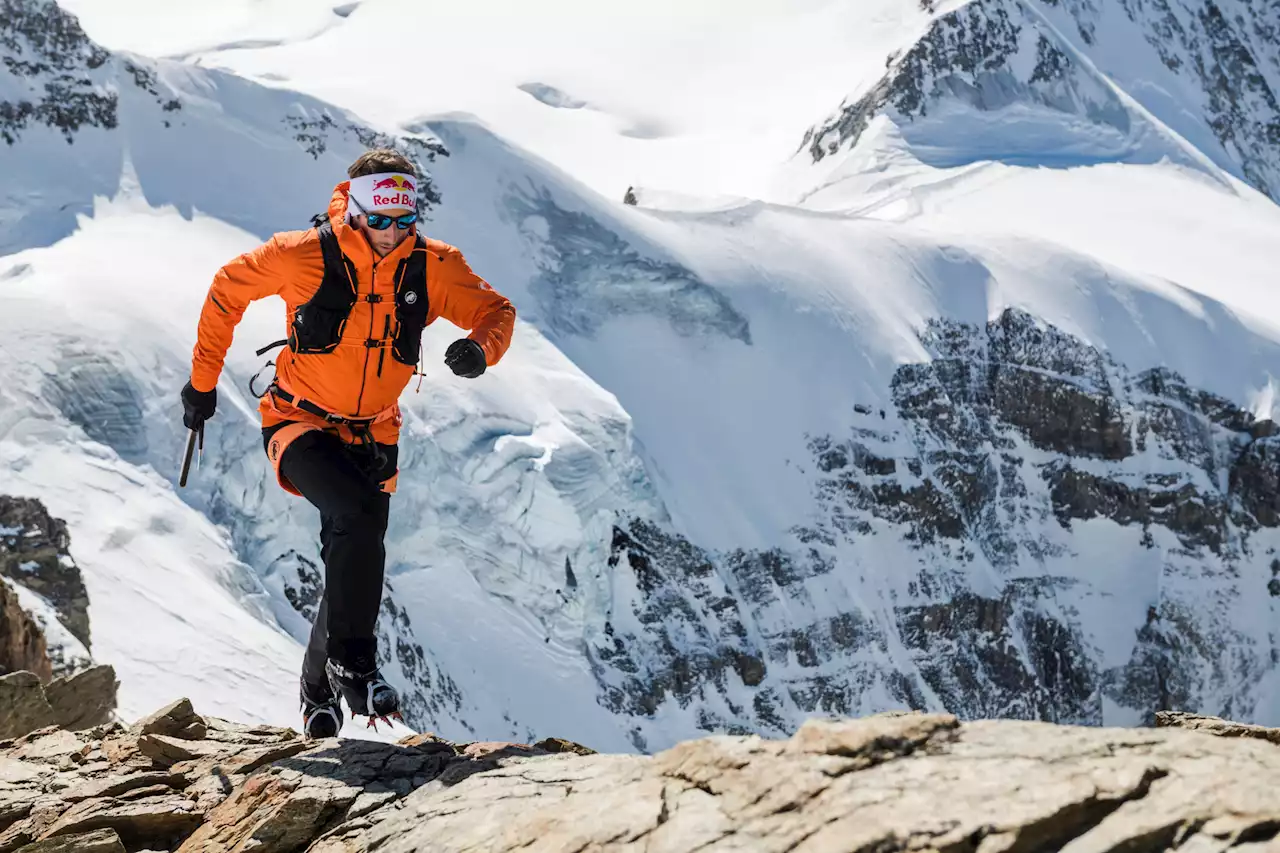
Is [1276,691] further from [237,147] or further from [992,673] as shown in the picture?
[237,147]

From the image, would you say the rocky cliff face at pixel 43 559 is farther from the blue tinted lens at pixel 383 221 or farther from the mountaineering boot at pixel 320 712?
the blue tinted lens at pixel 383 221

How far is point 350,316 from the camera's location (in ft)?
22.1

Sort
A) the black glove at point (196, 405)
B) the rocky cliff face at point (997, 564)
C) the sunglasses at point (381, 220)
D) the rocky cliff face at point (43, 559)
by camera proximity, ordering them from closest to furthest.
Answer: the sunglasses at point (381, 220) → the black glove at point (196, 405) → the rocky cliff face at point (43, 559) → the rocky cliff face at point (997, 564)

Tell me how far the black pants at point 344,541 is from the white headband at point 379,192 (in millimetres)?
1145

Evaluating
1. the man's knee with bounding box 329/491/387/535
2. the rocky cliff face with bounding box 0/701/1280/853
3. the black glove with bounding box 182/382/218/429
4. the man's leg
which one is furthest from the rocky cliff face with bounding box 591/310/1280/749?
the rocky cliff face with bounding box 0/701/1280/853

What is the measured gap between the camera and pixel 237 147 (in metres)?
38.3

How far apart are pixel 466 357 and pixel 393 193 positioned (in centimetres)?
84

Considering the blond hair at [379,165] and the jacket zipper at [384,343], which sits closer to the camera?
the blond hair at [379,165]

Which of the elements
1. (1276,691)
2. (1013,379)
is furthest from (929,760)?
(1276,691)

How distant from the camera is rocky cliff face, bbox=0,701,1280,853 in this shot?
3926 mm

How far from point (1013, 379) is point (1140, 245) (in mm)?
19777

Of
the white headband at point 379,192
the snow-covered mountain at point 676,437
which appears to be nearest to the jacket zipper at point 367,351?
the white headband at point 379,192

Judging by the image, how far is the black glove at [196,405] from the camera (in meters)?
7.23

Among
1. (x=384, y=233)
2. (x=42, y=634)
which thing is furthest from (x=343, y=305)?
(x=42, y=634)
